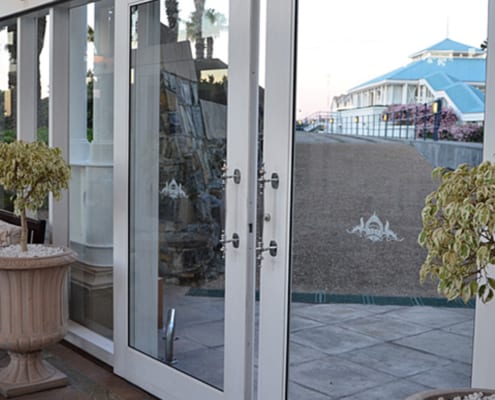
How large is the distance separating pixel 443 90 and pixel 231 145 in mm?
1037

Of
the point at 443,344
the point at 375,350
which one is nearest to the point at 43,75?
the point at 375,350

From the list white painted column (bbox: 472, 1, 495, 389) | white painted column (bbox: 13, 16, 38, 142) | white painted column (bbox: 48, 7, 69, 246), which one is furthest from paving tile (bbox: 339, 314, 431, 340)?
white painted column (bbox: 13, 16, 38, 142)

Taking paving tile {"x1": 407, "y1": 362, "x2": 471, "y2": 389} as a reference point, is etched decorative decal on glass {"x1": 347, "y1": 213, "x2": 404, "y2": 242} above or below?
above

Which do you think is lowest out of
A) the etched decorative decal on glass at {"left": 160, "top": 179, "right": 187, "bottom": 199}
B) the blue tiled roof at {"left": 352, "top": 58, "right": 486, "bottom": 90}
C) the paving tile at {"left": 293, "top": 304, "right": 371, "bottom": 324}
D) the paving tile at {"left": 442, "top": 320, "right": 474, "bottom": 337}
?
the paving tile at {"left": 293, "top": 304, "right": 371, "bottom": 324}

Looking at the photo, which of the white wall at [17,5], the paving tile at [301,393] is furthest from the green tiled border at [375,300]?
the white wall at [17,5]

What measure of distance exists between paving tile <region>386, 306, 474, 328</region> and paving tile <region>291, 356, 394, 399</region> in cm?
26

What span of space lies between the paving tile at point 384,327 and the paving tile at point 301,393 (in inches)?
13.5

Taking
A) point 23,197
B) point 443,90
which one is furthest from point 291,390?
point 23,197

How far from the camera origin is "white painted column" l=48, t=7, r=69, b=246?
15.2ft

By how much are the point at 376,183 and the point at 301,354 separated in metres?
0.80

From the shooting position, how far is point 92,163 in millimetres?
4457

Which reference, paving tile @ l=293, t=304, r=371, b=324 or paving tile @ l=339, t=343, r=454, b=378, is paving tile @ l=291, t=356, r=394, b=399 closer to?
paving tile @ l=339, t=343, r=454, b=378

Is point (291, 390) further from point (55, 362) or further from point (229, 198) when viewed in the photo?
point (55, 362)

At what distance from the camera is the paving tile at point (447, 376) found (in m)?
2.38
